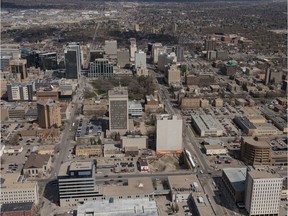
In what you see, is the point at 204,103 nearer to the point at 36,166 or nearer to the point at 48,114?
the point at 48,114

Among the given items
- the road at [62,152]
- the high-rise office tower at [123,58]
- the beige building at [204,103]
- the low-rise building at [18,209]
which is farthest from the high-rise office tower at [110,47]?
the low-rise building at [18,209]

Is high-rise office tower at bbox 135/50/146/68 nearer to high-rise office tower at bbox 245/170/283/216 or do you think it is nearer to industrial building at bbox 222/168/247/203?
industrial building at bbox 222/168/247/203

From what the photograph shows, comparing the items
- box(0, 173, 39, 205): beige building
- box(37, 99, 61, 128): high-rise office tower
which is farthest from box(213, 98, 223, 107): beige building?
box(0, 173, 39, 205): beige building

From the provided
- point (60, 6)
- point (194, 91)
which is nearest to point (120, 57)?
point (194, 91)

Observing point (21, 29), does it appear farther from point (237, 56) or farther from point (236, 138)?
point (236, 138)

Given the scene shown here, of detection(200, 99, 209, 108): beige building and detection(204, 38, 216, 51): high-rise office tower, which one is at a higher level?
detection(204, 38, 216, 51): high-rise office tower

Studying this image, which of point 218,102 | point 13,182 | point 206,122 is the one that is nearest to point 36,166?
point 13,182
